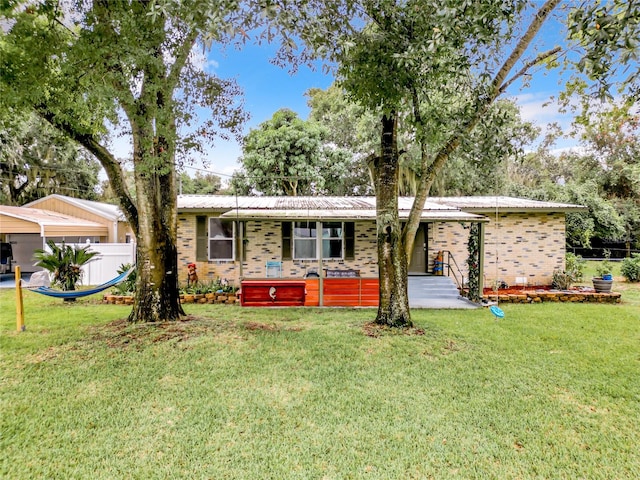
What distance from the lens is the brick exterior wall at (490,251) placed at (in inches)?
460

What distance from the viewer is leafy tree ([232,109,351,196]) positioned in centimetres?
1914

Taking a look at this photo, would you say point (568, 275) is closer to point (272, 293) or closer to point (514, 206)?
point (514, 206)

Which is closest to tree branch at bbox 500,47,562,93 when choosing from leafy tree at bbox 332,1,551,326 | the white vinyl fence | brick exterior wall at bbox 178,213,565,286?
leafy tree at bbox 332,1,551,326

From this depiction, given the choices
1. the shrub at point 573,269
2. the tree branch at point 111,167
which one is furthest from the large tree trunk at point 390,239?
the shrub at point 573,269

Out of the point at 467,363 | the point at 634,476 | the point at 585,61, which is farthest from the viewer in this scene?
the point at 467,363

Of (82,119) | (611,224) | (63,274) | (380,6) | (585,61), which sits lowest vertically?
(63,274)

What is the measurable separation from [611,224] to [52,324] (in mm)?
23204

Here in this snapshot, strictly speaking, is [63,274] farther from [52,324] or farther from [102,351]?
[102,351]

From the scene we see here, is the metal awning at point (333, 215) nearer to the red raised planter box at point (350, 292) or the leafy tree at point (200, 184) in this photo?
the red raised planter box at point (350, 292)

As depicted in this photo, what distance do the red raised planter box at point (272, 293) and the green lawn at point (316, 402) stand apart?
7.41 feet

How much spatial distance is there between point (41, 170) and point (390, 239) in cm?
2506

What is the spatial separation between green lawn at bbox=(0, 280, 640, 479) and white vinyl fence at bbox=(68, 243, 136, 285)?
5.72m

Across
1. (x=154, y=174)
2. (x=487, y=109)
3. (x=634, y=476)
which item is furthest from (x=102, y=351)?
(x=487, y=109)

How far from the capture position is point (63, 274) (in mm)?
9781
